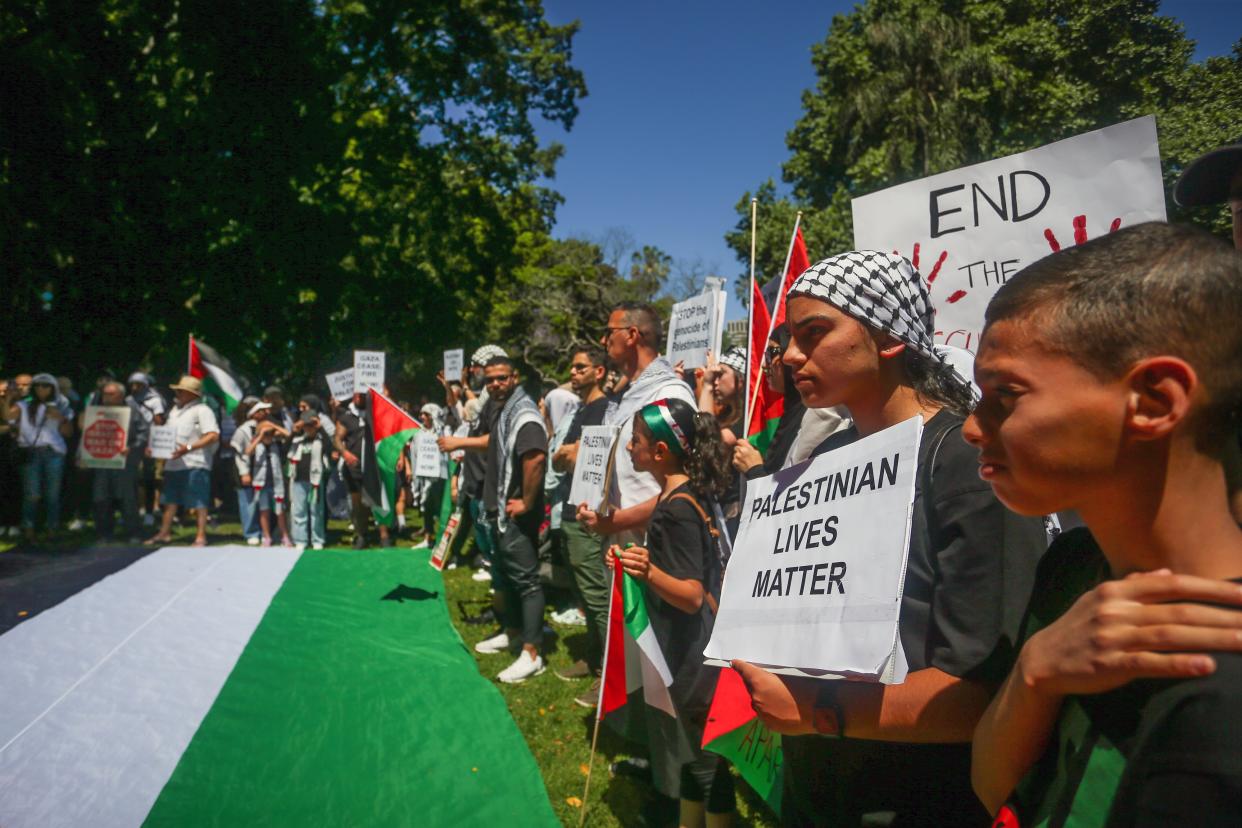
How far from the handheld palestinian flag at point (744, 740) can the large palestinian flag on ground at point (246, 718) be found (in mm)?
1871

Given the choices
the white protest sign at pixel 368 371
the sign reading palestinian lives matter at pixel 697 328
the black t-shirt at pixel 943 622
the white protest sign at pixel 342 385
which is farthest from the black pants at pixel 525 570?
the white protest sign at pixel 342 385

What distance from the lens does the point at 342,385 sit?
38.4ft

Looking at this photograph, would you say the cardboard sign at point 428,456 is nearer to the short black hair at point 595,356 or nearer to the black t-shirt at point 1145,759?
the short black hair at point 595,356

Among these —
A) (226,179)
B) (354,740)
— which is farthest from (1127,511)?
(226,179)

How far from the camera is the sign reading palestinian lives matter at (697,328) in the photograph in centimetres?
559

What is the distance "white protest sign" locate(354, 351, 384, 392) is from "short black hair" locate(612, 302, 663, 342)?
7039mm

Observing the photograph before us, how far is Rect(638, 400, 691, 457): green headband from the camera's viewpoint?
133 inches

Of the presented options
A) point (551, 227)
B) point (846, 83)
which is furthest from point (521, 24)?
point (551, 227)

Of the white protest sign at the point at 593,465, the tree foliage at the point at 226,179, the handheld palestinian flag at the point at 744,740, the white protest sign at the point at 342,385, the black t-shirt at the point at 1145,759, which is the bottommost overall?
the handheld palestinian flag at the point at 744,740

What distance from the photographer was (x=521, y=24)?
2392cm

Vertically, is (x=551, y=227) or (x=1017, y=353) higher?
(x=551, y=227)

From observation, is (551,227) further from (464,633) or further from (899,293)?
(899,293)

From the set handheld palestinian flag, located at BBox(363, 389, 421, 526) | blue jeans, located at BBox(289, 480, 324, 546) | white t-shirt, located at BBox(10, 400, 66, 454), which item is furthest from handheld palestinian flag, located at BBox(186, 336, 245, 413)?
handheld palestinian flag, located at BBox(363, 389, 421, 526)

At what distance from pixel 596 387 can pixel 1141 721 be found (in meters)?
5.57
